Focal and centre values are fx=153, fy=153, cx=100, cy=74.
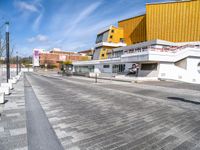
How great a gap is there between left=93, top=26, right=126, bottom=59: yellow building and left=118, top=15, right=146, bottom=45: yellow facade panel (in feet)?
6.38

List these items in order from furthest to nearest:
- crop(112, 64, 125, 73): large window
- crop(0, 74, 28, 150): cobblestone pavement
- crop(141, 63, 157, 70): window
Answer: crop(112, 64, 125, 73): large window
crop(141, 63, 157, 70): window
crop(0, 74, 28, 150): cobblestone pavement

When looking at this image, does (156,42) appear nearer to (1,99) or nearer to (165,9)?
(165,9)

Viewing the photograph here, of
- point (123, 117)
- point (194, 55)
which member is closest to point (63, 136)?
point (123, 117)

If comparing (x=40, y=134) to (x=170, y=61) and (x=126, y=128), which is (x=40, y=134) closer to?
(x=126, y=128)

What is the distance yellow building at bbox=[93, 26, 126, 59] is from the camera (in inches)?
1925

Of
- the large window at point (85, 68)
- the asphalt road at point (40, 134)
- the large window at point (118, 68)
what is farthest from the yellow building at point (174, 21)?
the asphalt road at point (40, 134)

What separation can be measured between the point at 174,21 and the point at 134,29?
44.2ft

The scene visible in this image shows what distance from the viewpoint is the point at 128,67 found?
1283 inches

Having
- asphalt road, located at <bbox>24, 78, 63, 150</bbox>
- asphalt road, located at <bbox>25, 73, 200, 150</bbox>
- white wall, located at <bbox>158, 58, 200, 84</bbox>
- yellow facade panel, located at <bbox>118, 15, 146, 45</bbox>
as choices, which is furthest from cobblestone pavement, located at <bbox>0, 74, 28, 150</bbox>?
yellow facade panel, located at <bbox>118, 15, 146, 45</bbox>

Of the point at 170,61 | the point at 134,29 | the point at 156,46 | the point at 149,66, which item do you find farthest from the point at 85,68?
the point at 170,61

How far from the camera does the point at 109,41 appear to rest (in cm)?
4931

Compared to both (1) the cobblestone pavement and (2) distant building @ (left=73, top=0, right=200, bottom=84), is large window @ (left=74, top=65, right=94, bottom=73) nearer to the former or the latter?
(2) distant building @ (left=73, top=0, right=200, bottom=84)

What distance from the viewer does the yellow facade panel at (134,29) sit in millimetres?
45656

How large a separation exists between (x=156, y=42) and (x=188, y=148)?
97.6 ft
